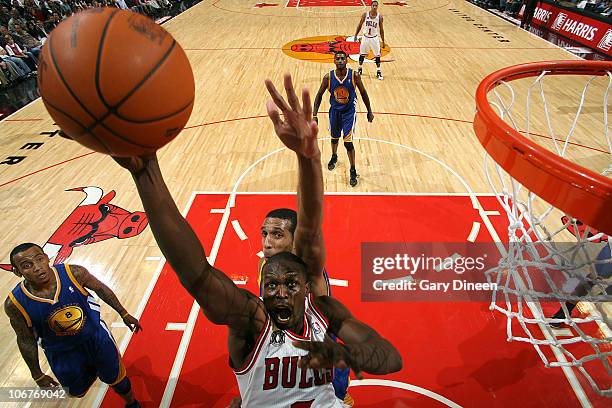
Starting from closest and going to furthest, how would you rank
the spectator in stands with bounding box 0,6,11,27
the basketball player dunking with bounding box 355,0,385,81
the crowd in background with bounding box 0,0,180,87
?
the basketball player dunking with bounding box 355,0,385,81
the crowd in background with bounding box 0,0,180,87
the spectator in stands with bounding box 0,6,11,27

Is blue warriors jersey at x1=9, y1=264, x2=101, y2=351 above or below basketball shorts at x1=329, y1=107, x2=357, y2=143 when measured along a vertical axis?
above

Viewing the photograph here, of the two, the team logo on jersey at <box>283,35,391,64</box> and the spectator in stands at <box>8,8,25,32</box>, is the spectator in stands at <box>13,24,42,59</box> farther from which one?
the team logo on jersey at <box>283,35,391,64</box>

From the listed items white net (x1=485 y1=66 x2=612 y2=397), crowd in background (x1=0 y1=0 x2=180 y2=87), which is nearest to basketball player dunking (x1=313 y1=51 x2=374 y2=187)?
white net (x1=485 y1=66 x2=612 y2=397)

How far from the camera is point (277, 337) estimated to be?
1.64 metres

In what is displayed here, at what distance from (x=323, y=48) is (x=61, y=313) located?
35.4 feet

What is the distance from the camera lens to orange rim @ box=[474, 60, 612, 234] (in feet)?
5.54

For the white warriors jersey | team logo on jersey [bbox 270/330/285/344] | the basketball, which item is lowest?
the white warriors jersey

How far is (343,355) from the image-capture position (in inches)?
50.4

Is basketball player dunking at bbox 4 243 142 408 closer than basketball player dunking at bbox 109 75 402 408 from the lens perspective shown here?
No

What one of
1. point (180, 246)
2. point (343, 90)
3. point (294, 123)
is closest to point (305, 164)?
point (294, 123)

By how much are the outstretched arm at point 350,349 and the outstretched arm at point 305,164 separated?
0.23 m

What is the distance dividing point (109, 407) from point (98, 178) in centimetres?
376

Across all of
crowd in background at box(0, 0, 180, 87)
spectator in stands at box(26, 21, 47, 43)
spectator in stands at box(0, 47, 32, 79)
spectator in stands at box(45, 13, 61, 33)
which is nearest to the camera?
spectator in stands at box(0, 47, 32, 79)

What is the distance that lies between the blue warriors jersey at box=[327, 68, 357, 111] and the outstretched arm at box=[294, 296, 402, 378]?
13.1 ft
